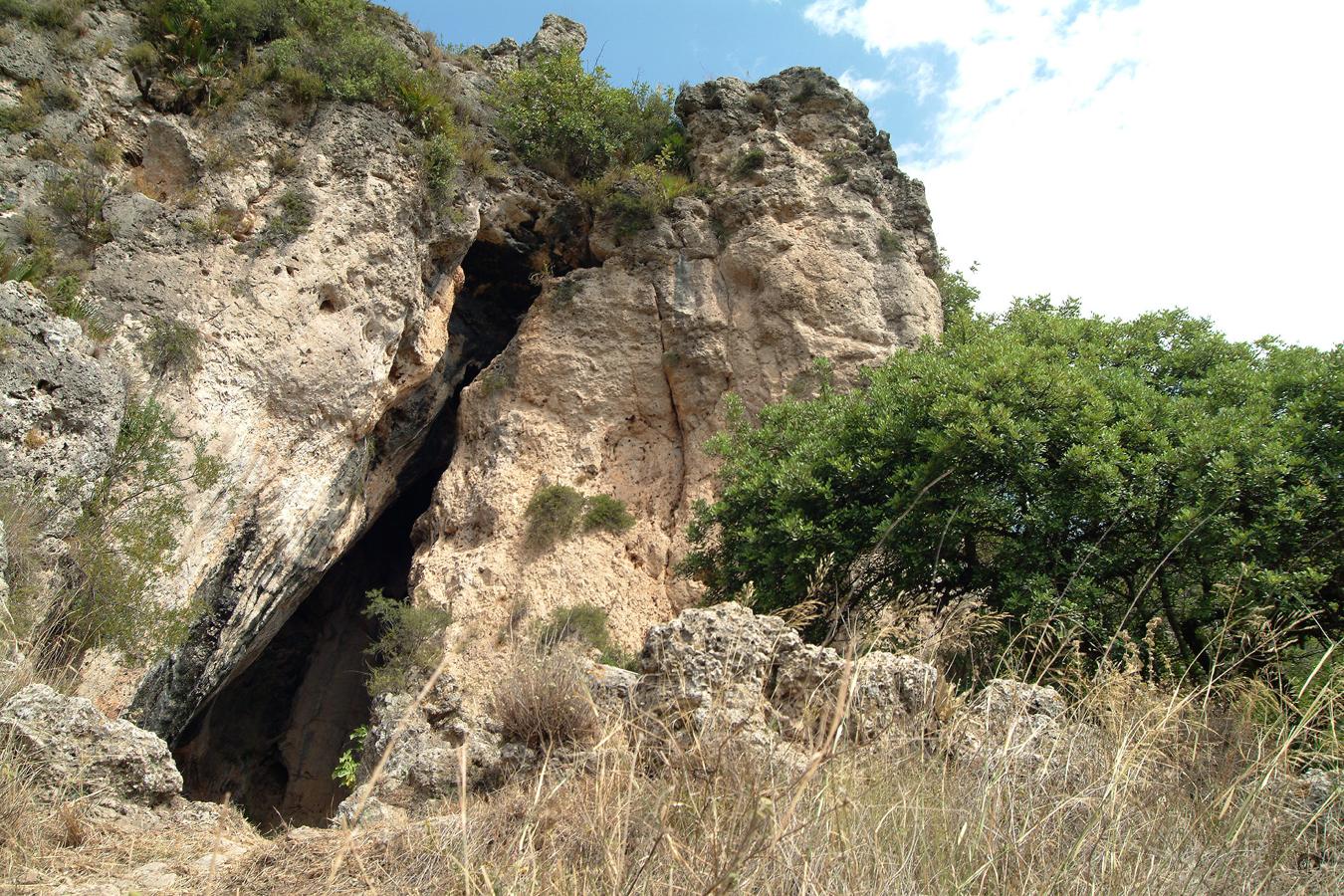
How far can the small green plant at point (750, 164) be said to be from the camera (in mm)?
12867

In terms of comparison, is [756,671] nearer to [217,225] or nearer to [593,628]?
[593,628]

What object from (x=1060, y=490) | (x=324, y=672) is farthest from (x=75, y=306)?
(x=1060, y=490)

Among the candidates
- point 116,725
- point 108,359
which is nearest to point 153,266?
point 108,359

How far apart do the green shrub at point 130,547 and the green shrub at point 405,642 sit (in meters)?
2.05

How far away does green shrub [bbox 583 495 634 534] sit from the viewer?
1072cm

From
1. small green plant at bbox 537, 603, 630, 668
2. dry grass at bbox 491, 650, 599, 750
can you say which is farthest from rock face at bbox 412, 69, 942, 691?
dry grass at bbox 491, 650, 599, 750

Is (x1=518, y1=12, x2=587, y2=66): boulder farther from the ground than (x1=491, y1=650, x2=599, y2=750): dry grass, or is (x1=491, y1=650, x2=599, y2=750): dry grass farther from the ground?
(x1=518, y1=12, x2=587, y2=66): boulder

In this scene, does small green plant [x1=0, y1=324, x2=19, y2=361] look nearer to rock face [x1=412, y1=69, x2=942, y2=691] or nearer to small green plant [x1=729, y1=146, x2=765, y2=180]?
rock face [x1=412, y1=69, x2=942, y2=691]

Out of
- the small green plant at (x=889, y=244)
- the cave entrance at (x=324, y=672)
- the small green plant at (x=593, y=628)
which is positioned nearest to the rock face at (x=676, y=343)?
the small green plant at (x=889, y=244)

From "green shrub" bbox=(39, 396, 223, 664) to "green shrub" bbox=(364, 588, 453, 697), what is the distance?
80.7 inches

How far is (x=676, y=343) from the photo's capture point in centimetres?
1206

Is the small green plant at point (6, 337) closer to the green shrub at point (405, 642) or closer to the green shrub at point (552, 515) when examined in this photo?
the green shrub at point (405, 642)

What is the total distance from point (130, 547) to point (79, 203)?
3.77m

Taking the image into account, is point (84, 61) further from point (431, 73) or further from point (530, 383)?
point (530, 383)
